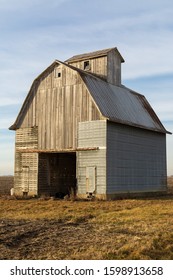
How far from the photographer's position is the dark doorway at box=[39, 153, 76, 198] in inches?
1102

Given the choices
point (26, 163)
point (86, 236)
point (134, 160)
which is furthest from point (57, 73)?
point (86, 236)

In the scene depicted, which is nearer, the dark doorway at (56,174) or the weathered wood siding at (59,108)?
the weathered wood siding at (59,108)

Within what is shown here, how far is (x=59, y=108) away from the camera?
2711 centimetres

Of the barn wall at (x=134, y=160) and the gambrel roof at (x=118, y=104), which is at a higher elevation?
the gambrel roof at (x=118, y=104)

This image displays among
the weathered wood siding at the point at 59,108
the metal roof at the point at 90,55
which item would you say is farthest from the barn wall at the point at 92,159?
the metal roof at the point at 90,55

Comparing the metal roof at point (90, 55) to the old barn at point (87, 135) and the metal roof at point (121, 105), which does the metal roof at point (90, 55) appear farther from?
the metal roof at point (121, 105)

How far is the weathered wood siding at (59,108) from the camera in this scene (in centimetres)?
2589

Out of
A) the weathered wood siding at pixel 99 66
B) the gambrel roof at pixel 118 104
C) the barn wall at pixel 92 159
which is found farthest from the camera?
the weathered wood siding at pixel 99 66

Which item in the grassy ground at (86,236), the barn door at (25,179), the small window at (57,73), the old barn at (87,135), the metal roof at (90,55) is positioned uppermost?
the metal roof at (90,55)

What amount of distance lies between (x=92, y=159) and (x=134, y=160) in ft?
13.1

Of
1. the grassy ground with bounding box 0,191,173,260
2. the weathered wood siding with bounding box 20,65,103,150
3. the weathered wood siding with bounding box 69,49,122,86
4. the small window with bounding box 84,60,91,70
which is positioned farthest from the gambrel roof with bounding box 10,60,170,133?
the grassy ground with bounding box 0,191,173,260

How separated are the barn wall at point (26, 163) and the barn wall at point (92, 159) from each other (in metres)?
3.95

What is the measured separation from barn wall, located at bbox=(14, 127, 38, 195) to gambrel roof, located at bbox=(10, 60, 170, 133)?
1166mm

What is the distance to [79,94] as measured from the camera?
2605 centimetres
